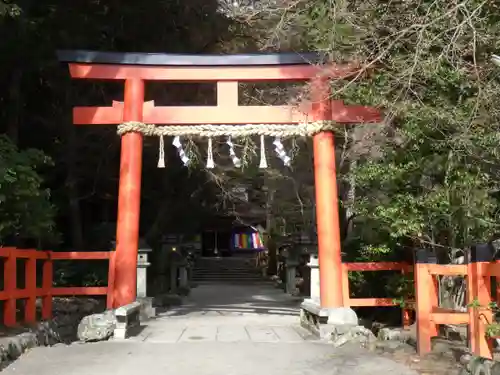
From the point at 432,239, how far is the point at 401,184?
110 cm

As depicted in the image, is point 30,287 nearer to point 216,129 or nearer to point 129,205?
point 129,205

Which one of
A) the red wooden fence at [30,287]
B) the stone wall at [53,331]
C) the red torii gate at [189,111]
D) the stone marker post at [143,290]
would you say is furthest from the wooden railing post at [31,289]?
the stone marker post at [143,290]

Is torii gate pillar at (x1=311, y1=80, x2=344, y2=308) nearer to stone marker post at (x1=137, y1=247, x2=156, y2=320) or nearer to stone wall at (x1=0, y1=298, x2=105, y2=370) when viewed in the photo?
stone marker post at (x1=137, y1=247, x2=156, y2=320)

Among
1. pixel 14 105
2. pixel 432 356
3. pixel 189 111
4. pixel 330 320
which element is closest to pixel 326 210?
pixel 330 320

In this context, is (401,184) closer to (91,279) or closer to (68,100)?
(91,279)

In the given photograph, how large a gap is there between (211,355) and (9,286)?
3.54 meters

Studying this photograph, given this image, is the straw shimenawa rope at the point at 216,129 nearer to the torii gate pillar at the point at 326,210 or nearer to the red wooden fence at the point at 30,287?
the torii gate pillar at the point at 326,210

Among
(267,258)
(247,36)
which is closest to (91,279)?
(247,36)

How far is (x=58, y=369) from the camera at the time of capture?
675cm

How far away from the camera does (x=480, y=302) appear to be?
6395 mm

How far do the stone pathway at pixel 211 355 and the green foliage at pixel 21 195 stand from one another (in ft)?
9.27

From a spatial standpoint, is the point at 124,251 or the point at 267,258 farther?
the point at 267,258

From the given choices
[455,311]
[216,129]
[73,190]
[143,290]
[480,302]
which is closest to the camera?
[480,302]

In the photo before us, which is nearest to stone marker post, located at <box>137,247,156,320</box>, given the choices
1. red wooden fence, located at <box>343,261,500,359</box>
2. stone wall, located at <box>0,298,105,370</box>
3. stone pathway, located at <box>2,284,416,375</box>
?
stone pathway, located at <box>2,284,416,375</box>
